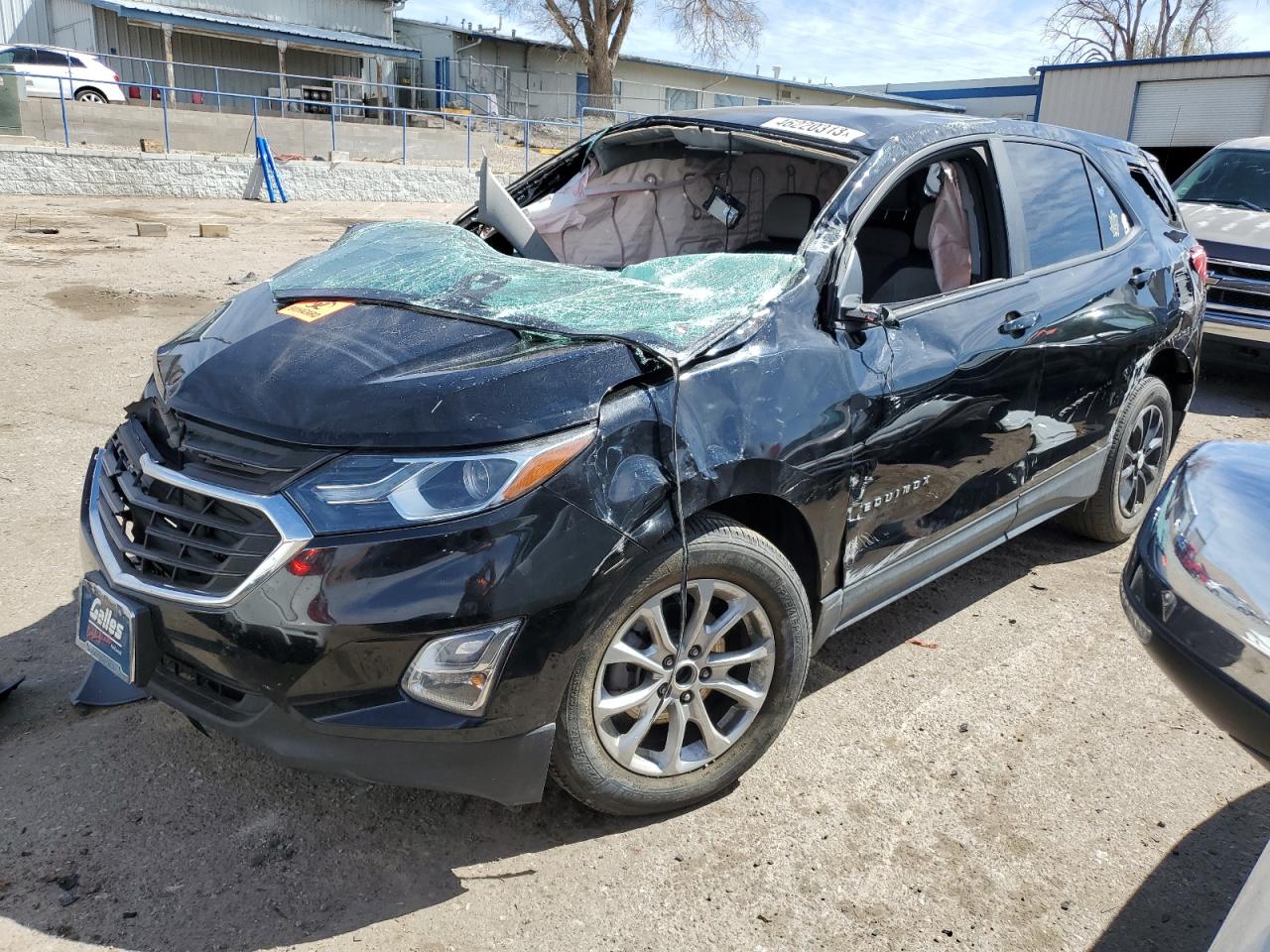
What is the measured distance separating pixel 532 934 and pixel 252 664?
2.96ft

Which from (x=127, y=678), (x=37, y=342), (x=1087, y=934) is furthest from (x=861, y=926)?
(x=37, y=342)

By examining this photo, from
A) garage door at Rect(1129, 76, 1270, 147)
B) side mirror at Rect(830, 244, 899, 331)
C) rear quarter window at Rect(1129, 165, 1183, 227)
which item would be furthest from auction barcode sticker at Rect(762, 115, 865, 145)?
garage door at Rect(1129, 76, 1270, 147)

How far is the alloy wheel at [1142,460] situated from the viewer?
4.51 metres

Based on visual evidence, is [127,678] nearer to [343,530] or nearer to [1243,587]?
[343,530]

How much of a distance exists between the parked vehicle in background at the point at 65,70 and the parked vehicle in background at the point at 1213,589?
2637 cm

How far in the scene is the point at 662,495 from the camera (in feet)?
7.91

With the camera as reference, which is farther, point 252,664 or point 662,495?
point 662,495

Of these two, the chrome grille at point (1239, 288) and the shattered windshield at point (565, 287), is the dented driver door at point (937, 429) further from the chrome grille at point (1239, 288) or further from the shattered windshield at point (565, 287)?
the chrome grille at point (1239, 288)

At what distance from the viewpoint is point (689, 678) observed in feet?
8.70

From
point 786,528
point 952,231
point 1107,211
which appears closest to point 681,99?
point 1107,211

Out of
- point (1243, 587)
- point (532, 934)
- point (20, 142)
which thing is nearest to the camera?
point (1243, 587)

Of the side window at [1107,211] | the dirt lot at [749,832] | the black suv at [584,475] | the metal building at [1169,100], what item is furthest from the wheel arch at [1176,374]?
the metal building at [1169,100]

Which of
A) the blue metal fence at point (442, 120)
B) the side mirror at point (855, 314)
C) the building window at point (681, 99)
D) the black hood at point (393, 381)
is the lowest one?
the black hood at point (393, 381)

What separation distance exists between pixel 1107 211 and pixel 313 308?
10.9 feet
